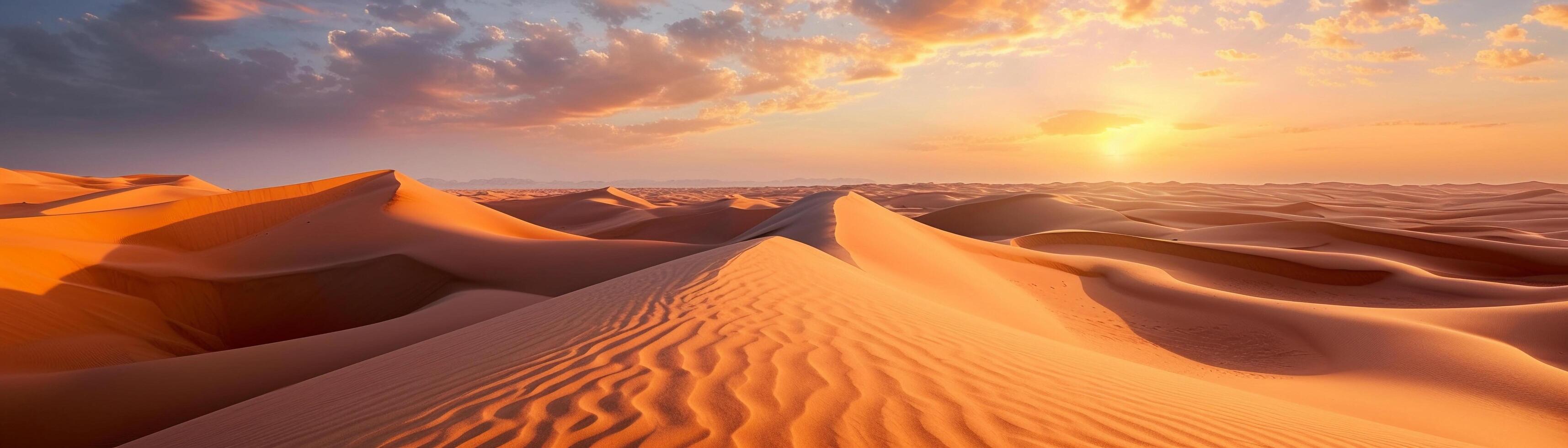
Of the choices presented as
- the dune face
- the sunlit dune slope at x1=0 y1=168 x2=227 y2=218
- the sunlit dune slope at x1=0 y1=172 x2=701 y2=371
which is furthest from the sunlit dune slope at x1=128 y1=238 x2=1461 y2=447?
the sunlit dune slope at x1=0 y1=168 x2=227 y2=218

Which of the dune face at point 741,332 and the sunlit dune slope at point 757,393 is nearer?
the sunlit dune slope at point 757,393

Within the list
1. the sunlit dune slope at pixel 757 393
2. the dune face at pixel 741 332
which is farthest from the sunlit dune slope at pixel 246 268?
the sunlit dune slope at pixel 757 393

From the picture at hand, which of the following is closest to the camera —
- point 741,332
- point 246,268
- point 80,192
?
point 741,332

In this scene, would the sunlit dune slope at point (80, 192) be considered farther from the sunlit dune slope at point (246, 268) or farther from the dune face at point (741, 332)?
the sunlit dune slope at point (246, 268)

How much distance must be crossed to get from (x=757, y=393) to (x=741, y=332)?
112 cm

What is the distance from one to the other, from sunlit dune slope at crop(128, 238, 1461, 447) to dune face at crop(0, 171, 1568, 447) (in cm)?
2

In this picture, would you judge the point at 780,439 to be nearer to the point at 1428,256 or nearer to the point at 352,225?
the point at 352,225

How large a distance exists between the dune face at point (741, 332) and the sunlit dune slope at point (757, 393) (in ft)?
0.08

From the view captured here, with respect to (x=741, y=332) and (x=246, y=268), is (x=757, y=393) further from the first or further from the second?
(x=246, y=268)

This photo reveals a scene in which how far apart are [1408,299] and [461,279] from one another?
684 inches

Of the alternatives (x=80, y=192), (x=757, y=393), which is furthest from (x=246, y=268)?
(x=80, y=192)

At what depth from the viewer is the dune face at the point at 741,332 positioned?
103 inches

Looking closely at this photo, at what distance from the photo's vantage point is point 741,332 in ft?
12.2

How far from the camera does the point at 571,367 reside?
3.06 meters
